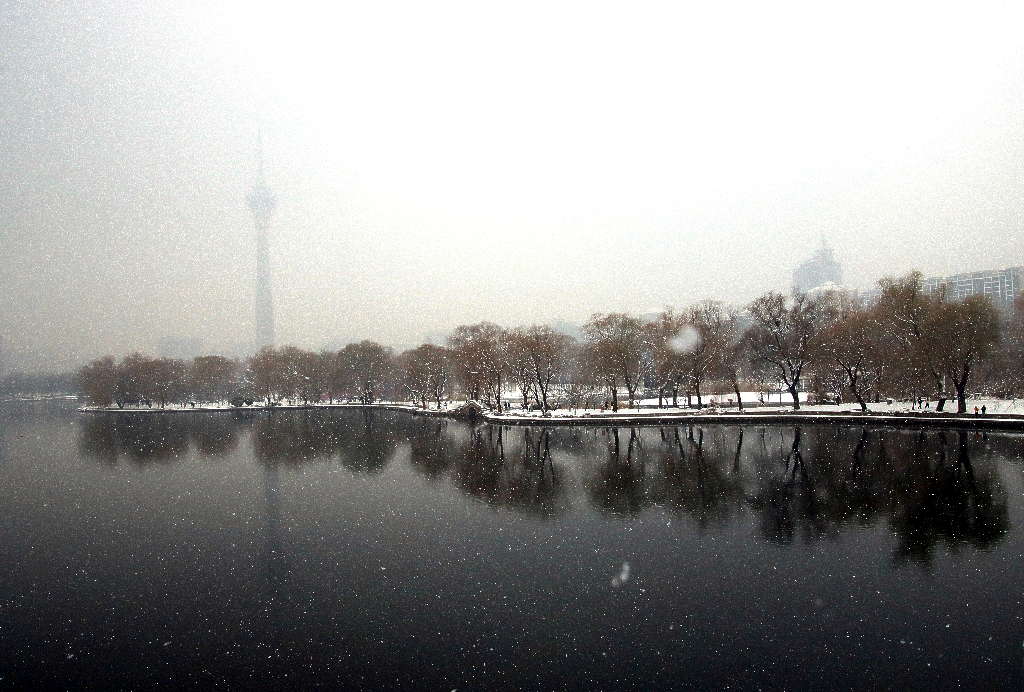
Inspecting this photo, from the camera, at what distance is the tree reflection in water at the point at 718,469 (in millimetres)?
17844

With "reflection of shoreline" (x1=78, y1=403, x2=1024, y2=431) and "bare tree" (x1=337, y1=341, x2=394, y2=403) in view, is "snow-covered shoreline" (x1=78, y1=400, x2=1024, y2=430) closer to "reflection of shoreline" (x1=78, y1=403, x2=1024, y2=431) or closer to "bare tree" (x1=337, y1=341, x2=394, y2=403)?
"reflection of shoreline" (x1=78, y1=403, x2=1024, y2=431)

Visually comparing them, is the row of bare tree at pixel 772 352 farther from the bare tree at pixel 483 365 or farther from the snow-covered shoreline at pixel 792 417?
the snow-covered shoreline at pixel 792 417

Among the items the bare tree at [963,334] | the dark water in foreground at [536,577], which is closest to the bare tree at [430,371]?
the dark water in foreground at [536,577]

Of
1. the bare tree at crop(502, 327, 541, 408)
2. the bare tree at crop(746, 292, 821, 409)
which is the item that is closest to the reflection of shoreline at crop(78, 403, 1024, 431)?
the bare tree at crop(502, 327, 541, 408)

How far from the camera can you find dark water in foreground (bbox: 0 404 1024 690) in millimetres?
9906

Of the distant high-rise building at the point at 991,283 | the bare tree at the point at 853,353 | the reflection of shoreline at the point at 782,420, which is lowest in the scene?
the reflection of shoreline at the point at 782,420

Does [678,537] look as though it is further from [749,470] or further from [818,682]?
[749,470]

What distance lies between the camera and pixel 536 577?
14.1 metres

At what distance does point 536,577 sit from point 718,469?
16.8 m

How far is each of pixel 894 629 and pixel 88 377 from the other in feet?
477

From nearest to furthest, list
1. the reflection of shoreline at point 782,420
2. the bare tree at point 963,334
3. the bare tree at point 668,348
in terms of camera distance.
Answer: the reflection of shoreline at point 782,420
the bare tree at point 963,334
the bare tree at point 668,348

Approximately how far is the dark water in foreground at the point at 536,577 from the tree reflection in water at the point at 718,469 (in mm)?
197

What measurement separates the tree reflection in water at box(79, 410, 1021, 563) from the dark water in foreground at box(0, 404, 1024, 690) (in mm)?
197

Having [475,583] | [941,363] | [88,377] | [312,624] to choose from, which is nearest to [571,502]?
[475,583]
